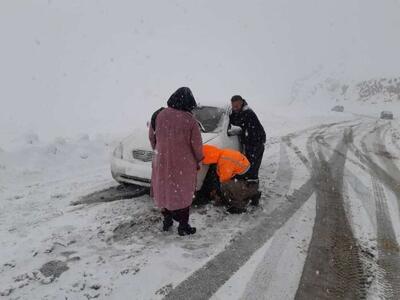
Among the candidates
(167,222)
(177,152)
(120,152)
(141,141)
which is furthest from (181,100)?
(120,152)

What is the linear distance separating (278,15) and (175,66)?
4071cm

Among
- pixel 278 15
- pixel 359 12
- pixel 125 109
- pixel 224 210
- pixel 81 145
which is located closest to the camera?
pixel 224 210

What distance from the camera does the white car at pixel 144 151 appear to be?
590cm

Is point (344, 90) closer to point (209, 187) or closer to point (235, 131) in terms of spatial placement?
point (235, 131)

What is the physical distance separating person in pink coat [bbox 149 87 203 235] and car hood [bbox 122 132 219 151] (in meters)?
1.60

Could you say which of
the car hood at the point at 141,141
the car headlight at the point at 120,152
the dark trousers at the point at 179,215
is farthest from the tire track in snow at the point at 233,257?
the car headlight at the point at 120,152

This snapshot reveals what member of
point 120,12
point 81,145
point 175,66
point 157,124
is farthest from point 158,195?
point 120,12

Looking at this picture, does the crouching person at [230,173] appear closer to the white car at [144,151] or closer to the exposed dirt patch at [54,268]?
the white car at [144,151]

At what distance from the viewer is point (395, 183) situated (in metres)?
8.20

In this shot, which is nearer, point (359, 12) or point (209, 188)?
point (209, 188)

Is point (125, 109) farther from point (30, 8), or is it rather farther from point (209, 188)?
point (209, 188)

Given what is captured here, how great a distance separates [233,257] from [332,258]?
1156 mm

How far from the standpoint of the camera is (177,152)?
4387 mm

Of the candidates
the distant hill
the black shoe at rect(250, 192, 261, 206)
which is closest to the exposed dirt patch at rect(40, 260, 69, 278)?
the black shoe at rect(250, 192, 261, 206)
